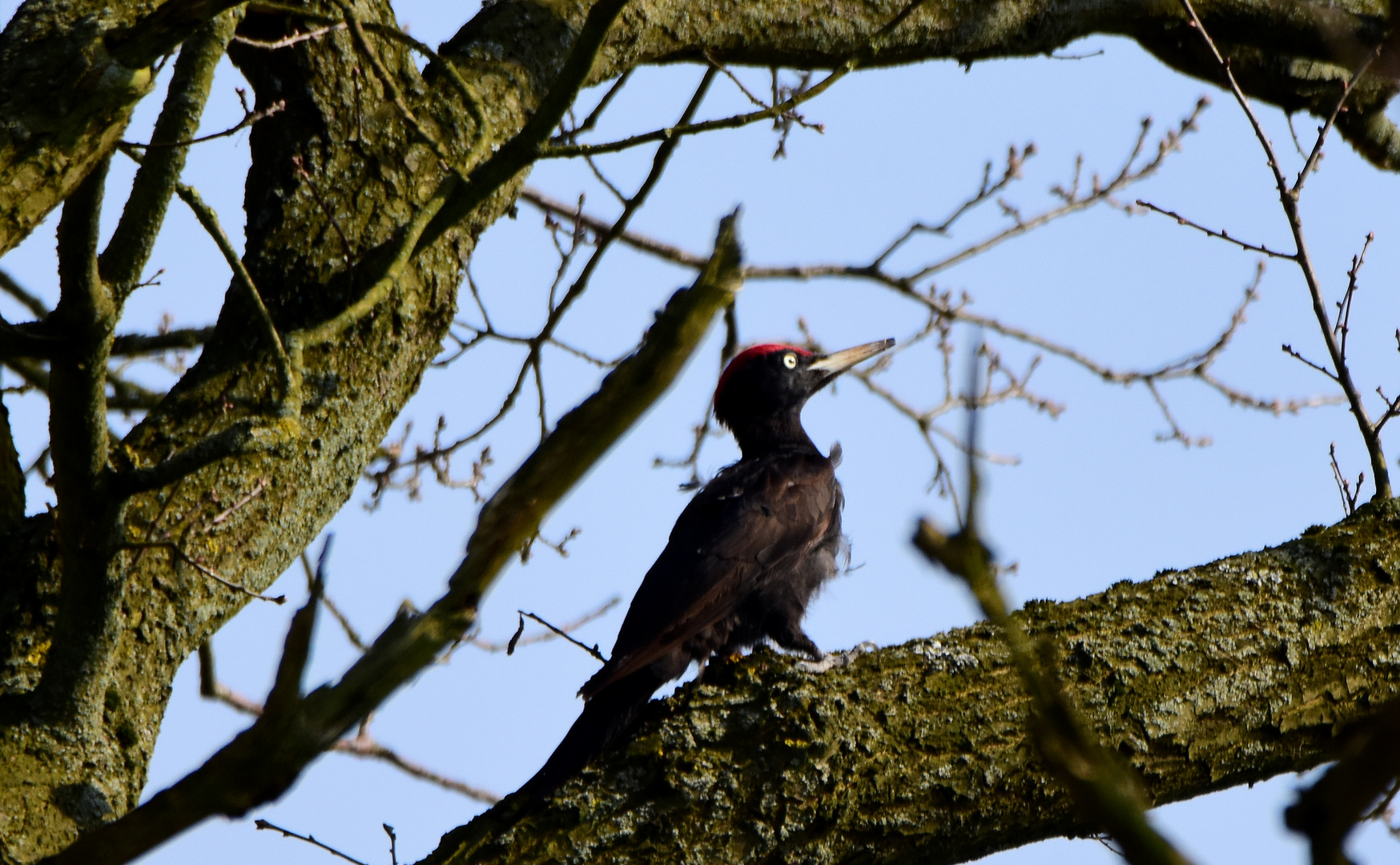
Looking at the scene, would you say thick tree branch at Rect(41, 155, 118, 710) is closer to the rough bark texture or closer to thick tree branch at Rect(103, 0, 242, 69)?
thick tree branch at Rect(103, 0, 242, 69)

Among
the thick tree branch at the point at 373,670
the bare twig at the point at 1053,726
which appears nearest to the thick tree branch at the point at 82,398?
the thick tree branch at the point at 373,670

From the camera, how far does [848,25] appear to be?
4.15 metres

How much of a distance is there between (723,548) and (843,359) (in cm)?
175

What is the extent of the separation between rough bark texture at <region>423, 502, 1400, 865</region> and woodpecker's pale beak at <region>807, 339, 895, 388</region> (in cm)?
310

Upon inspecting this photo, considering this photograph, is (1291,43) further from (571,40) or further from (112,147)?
(112,147)

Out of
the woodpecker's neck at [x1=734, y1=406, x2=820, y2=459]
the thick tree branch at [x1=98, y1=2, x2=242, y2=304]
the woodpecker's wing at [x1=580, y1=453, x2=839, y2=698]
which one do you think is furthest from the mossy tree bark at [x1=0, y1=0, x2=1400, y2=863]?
the woodpecker's neck at [x1=734, y1=406, x2=820, y2=459]

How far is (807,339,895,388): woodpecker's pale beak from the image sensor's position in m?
5.66

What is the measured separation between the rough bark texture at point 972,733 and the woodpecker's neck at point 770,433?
2.83 m

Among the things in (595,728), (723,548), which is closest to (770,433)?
(723,548)

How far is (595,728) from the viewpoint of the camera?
123 inches

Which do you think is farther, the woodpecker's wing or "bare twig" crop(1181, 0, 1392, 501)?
the woodpecker's wing

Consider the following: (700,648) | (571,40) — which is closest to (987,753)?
(700,648)

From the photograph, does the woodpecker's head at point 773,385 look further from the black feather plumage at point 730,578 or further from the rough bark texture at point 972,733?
the rough bark texture at point 972,733

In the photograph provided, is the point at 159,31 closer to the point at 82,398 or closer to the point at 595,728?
the point at 82,398
